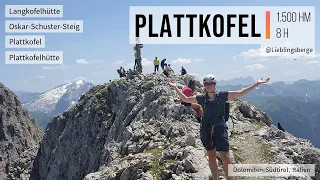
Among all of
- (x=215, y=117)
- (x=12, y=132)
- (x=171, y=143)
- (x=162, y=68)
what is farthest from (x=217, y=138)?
(x=12, y=132)

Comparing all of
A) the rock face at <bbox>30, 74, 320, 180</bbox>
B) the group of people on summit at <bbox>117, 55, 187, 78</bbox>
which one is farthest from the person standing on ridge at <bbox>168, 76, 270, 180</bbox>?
the group of people on summit at <bbox>117, 55, 187, 78</bbox>

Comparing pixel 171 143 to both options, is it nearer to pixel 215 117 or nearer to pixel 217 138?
pixel 217 138

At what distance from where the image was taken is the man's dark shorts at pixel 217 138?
13.0m

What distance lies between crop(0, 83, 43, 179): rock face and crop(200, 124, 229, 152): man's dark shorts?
91.0m

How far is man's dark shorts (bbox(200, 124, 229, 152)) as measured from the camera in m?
13.0

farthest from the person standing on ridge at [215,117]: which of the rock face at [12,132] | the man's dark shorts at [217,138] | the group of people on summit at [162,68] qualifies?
the rock face at [12,132]

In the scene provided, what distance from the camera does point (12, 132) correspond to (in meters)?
113

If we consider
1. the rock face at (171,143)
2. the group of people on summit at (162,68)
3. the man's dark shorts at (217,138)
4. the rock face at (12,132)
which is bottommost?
the rock face at (12,132)

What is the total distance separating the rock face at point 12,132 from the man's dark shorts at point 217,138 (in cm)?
9100

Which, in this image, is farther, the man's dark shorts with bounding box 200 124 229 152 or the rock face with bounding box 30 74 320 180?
the rock face with bounding box 30 74 320 180

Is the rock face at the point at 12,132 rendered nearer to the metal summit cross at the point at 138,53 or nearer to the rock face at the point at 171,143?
the metal summit cross at the point at 138,53

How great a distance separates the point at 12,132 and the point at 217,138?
375ft

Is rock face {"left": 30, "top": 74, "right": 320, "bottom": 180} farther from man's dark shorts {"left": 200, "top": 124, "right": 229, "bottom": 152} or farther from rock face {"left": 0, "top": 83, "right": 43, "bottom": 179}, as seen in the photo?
rock face {"left": 0, "top": 83, "right": 43, "bottom": 179}

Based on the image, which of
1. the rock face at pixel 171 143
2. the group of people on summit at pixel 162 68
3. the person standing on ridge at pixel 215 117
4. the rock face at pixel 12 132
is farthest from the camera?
the rock face at pixel 12 132
